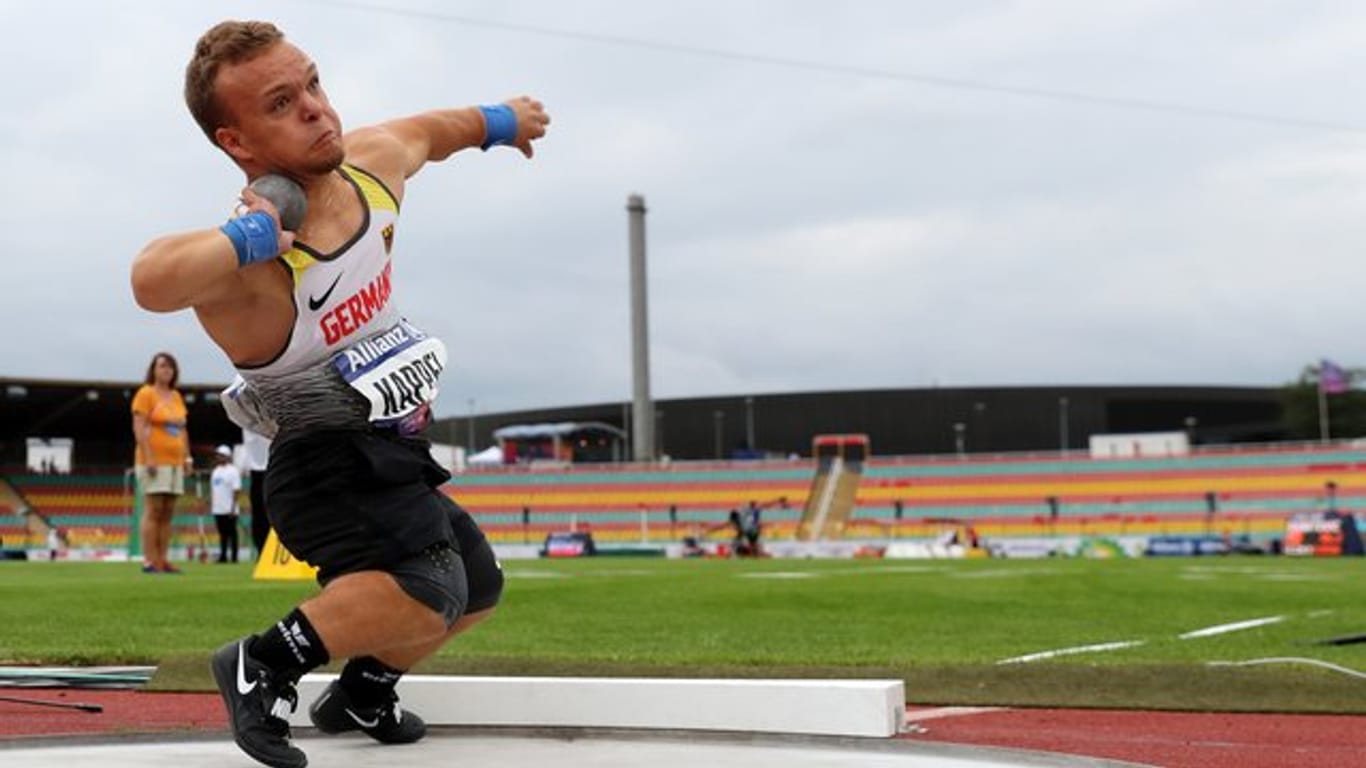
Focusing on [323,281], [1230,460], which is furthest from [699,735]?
[1230,460]

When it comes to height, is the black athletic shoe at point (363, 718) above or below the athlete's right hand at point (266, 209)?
below

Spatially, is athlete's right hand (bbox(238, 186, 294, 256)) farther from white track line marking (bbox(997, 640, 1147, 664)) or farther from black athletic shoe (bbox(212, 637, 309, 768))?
white track line marking (bbox(997, 640, 1147, 664))

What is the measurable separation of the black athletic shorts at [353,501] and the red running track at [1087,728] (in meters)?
0.93

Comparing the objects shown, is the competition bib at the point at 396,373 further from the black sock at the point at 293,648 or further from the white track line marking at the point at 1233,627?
the white track line marking at the point at 1233,627

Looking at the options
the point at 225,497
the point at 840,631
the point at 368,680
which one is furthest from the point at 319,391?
the point at 225,497

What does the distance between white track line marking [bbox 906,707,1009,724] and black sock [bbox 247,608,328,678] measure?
207 centimetres

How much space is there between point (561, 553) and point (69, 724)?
3999 centimetres

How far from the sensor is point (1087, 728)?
4.59 meters

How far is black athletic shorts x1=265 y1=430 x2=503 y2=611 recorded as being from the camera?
133 inches

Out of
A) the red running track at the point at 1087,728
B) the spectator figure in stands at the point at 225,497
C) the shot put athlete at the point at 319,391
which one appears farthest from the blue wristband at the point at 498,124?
the spectator figure in stands at the point at 225,497

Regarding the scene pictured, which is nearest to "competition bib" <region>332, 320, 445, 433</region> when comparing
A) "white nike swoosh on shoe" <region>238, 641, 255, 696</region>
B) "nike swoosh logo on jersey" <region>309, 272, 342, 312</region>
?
"nike swoosh logo on jersey" <region>309, 272, 342, 312</region>

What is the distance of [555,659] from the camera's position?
602 cm

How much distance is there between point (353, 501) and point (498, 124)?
1.32m

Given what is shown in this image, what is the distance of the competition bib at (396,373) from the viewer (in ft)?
11.0
